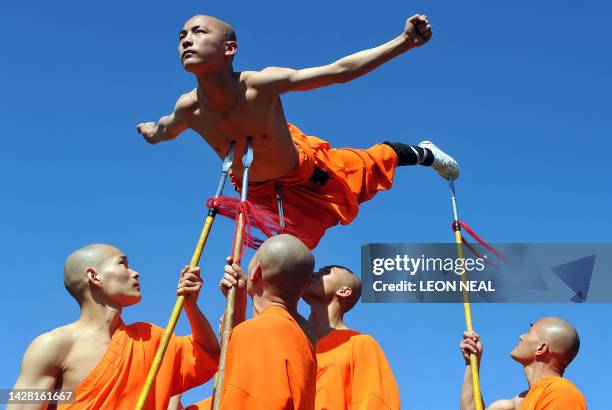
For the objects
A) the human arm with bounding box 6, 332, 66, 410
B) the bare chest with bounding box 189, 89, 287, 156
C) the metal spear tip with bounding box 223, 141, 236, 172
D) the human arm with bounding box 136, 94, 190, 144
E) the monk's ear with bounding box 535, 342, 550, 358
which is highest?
the human arm with bounding box 136, 94, 190, 144

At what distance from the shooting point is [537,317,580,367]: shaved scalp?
312 inches

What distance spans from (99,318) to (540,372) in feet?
11.8

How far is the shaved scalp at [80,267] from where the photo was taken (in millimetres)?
6941

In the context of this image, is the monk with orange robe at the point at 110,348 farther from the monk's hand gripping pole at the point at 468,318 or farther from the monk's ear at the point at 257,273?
the monk's hand gripping pole at the point at 468,318

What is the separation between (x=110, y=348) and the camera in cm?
671

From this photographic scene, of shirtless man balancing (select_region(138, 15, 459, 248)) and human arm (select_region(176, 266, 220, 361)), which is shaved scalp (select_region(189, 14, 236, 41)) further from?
human arm (select_region(176, 266, 220, 361))

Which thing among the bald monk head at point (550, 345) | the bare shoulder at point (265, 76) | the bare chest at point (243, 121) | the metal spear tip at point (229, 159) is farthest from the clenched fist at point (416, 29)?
the bald monk head at point (550, 345)

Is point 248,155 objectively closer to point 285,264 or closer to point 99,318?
point 99,318

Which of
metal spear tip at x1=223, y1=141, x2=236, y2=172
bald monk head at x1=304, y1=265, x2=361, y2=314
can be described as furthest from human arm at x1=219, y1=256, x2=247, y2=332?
bald monk head at x1=304, y1=265, x2=361, y2=314

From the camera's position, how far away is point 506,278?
1038 centimetres

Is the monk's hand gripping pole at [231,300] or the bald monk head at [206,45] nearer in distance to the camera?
the monk's hand gripping pole at [231,300]

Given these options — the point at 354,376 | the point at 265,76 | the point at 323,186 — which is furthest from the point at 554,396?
the point at 265,76

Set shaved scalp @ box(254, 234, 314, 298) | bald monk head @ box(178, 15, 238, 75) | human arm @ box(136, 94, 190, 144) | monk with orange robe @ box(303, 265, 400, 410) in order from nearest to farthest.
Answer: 1. shaved scalp @ box(254, 234, 314, 298)
2. bald monk head @ box(178, 15, 238, 75)
3. monk with orange robe @ box(303, 265, 400, 410)
4. human arm @ box(136, 94, 190, 144)

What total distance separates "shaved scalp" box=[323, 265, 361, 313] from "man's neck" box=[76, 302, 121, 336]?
206 centimetres
